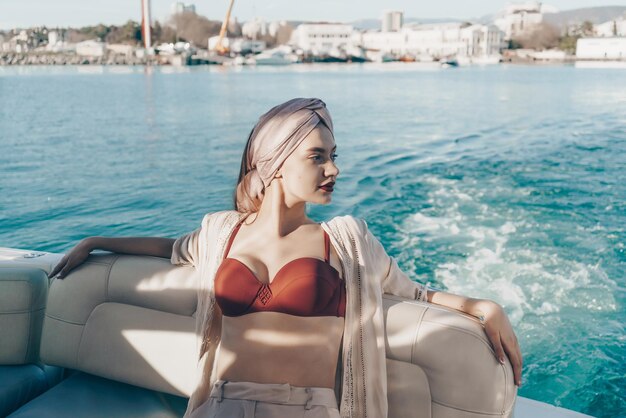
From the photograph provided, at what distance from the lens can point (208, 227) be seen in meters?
1.77

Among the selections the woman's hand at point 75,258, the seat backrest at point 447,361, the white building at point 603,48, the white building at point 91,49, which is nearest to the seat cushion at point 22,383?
the woman's hand at point 75,258

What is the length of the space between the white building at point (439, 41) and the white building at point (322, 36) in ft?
18.7

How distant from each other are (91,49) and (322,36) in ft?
131

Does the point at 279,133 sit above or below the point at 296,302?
above

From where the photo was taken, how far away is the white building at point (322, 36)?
103 metres

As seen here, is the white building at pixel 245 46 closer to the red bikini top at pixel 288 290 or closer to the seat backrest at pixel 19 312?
the seat backrest at pixel 19 312

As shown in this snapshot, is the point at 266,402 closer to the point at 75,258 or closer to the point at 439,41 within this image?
the point at 75,258

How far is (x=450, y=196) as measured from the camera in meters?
7.51

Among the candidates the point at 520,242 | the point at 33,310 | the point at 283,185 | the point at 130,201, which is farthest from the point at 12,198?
the point at 283,185

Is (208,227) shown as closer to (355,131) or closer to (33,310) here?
(33,310)

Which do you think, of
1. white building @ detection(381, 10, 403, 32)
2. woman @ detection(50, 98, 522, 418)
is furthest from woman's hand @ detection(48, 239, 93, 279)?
white building @ detection(381, 10, 403, 32)

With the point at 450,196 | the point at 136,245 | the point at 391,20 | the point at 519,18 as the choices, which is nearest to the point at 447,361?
the point at 136,245

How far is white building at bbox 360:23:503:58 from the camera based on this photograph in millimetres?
96312

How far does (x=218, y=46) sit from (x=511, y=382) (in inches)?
3336
